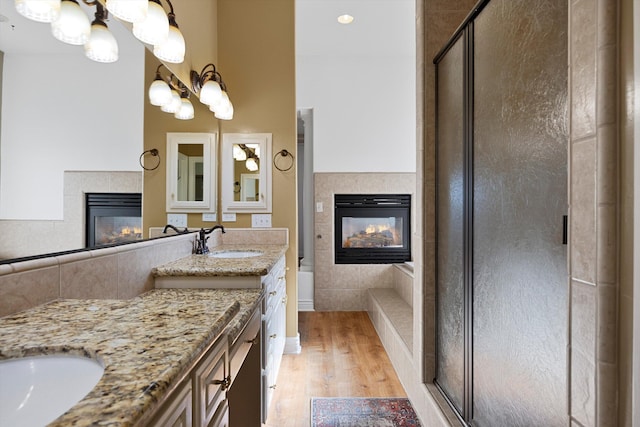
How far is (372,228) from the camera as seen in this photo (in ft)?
13.4

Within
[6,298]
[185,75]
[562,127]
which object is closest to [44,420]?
[6,298]

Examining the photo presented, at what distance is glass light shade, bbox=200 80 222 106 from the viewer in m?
2.27

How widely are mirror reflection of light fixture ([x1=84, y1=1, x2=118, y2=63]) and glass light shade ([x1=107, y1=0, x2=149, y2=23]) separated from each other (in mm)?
49

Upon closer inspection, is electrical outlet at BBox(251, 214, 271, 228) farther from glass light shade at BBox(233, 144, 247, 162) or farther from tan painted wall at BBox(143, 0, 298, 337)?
glass light shade at BBox(233, 144, 247, 162)

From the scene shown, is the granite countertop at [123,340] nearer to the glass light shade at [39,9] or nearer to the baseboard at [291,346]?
the glass light shade at [39,9]

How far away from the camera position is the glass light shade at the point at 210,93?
2.27 m

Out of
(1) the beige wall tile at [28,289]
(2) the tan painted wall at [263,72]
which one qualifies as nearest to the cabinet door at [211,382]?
(1) the beige wall tile at [28,289]

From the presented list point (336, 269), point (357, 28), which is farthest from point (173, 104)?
point (336, 269)

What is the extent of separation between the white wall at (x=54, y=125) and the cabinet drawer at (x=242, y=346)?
681mm

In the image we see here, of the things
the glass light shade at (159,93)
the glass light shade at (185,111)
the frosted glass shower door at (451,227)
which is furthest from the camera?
the glass light shade at (185,111)

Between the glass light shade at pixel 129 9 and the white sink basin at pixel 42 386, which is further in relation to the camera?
the glass light shade at pixel 129 9

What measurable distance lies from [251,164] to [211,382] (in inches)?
83.2

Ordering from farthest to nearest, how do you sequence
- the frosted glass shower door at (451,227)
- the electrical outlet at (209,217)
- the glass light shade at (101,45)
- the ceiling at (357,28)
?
the ceiling at (357,28) → the electrical outlet at (209,217) → the frosted glass shower door at (451,227) → the glass light shade at (101,45)

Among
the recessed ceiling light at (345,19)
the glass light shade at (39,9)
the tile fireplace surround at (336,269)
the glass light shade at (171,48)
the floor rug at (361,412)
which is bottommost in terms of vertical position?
the floor rug at (361,412)
